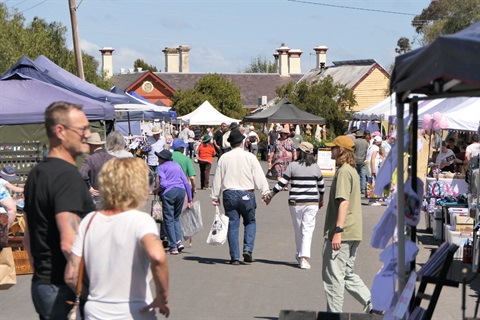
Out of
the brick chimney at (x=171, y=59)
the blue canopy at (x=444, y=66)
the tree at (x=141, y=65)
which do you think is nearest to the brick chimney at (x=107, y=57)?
the brick chimney at (x=171, y=59)

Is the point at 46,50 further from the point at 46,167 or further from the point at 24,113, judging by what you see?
the point at 46,167

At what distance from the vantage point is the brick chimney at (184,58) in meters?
113

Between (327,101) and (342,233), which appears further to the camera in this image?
(327,101)

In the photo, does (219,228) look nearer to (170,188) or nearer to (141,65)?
(170,188)

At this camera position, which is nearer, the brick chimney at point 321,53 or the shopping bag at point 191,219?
the shopping bag at point 191,219

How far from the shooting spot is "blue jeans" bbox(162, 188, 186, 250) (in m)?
13.9

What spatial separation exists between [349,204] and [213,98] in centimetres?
6566

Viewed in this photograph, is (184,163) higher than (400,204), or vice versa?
(400,204)

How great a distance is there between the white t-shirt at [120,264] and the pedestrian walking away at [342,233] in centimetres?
407

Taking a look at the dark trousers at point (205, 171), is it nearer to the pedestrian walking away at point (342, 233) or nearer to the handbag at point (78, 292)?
the pedestrian walking away at point (342, 233)

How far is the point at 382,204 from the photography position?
23406 mm

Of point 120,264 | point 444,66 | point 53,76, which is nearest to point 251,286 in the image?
point 120,264

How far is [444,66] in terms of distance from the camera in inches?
201

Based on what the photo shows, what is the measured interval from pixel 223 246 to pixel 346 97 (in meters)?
38.1
